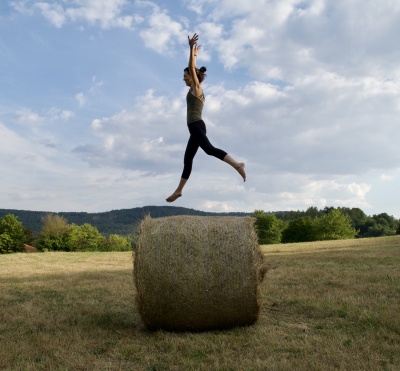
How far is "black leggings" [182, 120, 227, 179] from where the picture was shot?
20.4 feet

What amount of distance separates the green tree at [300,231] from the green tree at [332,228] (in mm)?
1672

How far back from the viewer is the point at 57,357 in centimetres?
485

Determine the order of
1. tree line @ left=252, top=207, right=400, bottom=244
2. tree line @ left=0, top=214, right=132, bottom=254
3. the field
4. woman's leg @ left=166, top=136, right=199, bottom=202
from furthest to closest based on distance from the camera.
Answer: tree line @ left=252, top=207, right=400, bottom=244, tree line @ left=0, top=214, right=132, bottom=254, woman's leg @ left=166, top=136, right=199, bottom=202, the field

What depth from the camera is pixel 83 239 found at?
199 feet

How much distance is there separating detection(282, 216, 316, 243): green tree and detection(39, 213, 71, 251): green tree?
34.1 meters

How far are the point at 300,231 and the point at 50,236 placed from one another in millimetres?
37437

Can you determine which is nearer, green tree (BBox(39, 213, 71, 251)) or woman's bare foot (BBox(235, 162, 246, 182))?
woman's bare foot (BBox(235, 162, 246, 182))

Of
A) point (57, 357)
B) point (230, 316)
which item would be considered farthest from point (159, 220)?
point (57, 357)

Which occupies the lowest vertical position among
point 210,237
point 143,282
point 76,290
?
point 76,290

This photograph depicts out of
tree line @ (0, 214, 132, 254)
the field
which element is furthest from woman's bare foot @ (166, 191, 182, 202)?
tree line @ (0, 214, 132, 254)

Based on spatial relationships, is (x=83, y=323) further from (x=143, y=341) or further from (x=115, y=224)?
(x=115, y=224)

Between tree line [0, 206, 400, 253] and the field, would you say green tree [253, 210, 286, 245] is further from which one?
the field

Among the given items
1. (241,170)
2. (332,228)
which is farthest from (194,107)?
(332,228)

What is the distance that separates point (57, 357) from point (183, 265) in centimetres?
202
